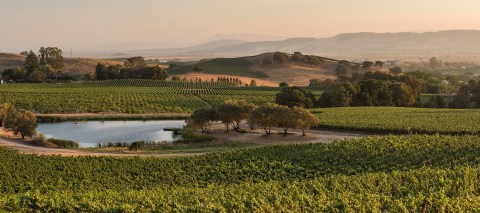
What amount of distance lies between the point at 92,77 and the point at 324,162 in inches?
4433

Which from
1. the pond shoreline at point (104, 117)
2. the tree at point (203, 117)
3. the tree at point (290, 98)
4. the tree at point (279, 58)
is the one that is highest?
the tree at point (279, 58)

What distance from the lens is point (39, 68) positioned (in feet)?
486

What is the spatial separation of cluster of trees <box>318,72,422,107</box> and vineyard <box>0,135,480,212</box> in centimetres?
3644

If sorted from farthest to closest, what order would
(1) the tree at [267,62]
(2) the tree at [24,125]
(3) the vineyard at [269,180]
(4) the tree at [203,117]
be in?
(1) the tree at [267,62]
(4) the tree at [203,117]
(2) the tree at [24,125]
(3) the vineyard at [269,180]

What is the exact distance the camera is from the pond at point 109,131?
2377 inches

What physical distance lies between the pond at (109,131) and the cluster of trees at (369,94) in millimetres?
28002

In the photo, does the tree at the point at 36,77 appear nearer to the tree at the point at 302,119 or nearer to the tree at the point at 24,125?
the tree at the point at 24,125

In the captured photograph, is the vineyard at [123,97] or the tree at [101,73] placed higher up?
the tree at [101,73]

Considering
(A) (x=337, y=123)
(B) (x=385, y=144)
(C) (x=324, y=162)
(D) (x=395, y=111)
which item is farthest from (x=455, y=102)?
(C) (x=324, y=162)

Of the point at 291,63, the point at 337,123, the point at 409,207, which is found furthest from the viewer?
the point at 291,63

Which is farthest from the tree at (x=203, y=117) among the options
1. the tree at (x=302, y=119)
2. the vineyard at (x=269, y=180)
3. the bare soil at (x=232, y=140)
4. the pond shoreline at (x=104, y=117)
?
the pond shoreline at (x=104, y=117)

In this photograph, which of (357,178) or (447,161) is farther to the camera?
(447,161)

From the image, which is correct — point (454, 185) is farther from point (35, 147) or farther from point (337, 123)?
point (35, 147)

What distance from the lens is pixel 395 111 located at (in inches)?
3073
